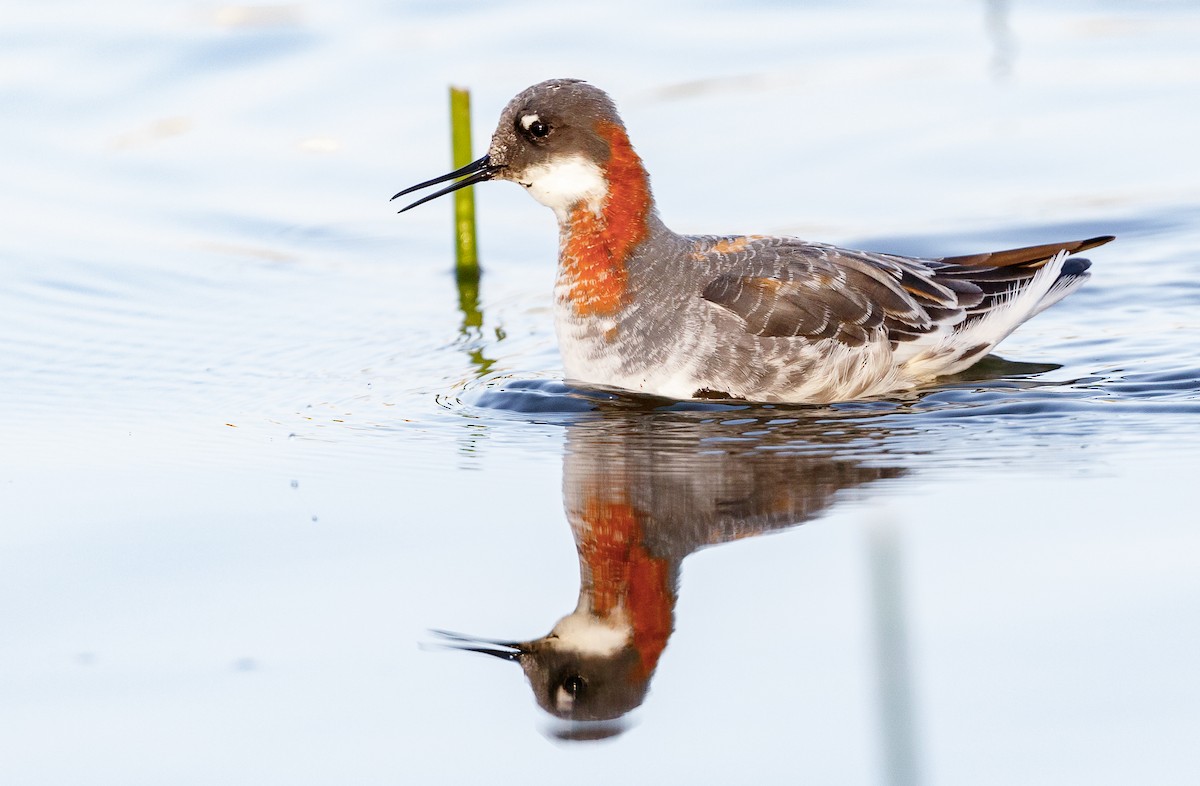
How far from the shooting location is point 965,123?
12.3 metres

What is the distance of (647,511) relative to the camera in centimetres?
624

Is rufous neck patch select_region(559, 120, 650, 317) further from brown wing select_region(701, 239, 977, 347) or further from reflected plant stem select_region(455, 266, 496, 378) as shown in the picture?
reflected plant stem select_region(455, 266, 496, 378)

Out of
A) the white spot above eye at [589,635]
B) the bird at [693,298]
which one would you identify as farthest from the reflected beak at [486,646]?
the bird at [693,298]

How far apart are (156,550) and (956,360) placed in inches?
161

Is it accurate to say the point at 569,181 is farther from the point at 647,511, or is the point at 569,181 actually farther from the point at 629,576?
the point at 629,576

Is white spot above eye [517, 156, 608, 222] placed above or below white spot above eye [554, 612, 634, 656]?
above

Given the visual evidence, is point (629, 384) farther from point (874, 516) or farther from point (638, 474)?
point (874, 516)

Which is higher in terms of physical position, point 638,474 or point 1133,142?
point 1133,142

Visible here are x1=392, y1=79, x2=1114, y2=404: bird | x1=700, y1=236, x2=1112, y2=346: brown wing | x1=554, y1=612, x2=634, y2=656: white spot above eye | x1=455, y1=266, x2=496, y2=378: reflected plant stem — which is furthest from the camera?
x1=455, y1=266, x2=496, y2=378: reflected plant stem

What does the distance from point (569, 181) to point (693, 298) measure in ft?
2.69

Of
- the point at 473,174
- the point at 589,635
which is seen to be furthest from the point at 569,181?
the point at 589,635

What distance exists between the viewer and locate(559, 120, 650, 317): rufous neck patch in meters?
7.98

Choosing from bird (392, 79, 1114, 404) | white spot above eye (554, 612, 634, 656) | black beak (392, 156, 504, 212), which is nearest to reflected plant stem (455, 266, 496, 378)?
bird (392, 79, 1114, 404)

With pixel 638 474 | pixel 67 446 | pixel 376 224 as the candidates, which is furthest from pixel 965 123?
pixel 67 446
